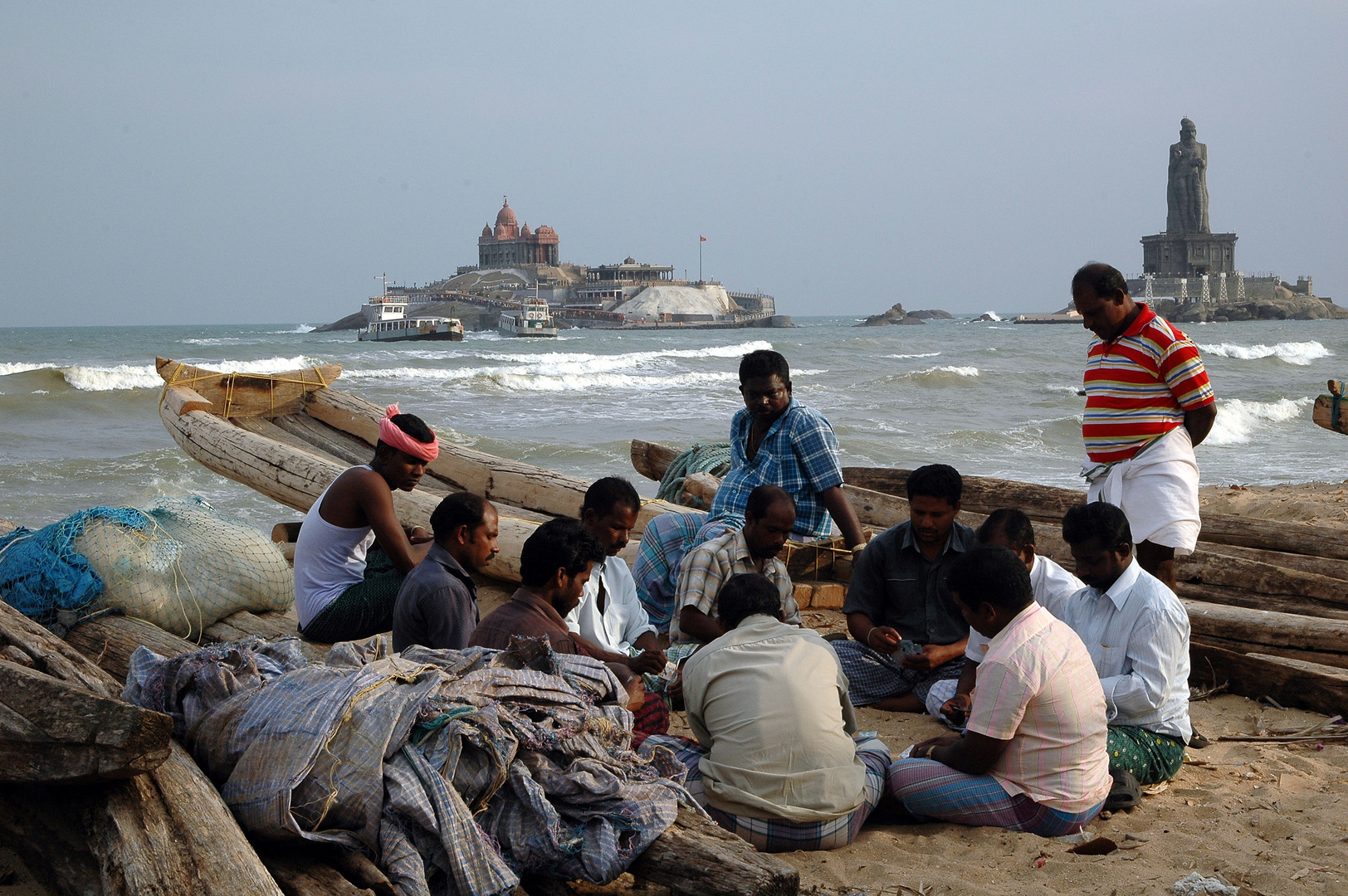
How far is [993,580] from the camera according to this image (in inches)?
117

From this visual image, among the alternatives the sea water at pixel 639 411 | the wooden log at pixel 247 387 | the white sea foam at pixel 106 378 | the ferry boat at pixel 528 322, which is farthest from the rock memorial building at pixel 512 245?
the wooden log at pixel 247 387

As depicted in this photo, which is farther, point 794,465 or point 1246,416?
point 1246,416

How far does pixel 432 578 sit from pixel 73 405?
20512 millimetres

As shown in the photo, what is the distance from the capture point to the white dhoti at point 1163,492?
13.8ft

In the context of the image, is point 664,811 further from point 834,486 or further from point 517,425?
point 517,425

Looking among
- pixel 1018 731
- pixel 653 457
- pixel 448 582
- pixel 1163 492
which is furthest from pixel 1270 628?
pixel 653 457

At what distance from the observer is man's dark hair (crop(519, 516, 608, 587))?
336 cm

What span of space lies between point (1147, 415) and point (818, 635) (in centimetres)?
194

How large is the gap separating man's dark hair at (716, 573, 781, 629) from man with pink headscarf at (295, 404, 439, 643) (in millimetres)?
1621

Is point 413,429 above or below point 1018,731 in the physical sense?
above

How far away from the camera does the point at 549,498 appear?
6.55 m

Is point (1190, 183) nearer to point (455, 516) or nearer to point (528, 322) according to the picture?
point (528, 322)

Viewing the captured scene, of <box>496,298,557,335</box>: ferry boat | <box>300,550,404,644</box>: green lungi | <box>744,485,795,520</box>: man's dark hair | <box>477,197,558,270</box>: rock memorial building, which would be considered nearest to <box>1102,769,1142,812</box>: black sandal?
<box>744,485,795,520</box>: man's dark hair

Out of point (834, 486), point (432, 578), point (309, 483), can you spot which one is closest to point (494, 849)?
point (432, 578)
